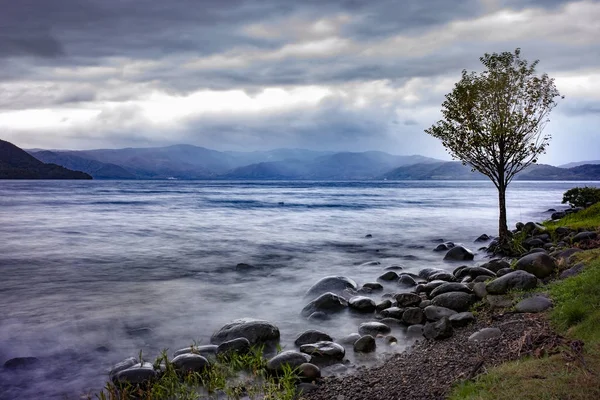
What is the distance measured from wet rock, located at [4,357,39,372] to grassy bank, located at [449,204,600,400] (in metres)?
9.76

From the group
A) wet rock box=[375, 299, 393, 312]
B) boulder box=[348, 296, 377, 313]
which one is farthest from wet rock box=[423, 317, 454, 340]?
boulder box=[348, 296, 377, 313]

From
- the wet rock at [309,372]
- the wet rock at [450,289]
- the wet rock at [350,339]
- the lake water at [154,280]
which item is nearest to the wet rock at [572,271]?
the wet rock at [450,289]

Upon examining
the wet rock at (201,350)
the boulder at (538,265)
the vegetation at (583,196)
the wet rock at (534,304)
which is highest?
the vegetation at (583,196)

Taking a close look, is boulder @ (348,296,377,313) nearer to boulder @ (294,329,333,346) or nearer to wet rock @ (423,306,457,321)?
wet rock @ (423,306,457,321)

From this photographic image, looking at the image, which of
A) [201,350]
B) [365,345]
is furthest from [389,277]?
[201,350]

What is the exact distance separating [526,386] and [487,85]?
57.7 ft

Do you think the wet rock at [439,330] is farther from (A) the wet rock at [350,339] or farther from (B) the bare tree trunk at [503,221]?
(B) the bare tree trunk at [503,221]

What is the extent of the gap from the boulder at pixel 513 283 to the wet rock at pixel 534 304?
1.49 m

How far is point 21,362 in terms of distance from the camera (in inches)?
422

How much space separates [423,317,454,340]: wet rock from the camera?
10422 millimetres

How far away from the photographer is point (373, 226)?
4309 centimetres

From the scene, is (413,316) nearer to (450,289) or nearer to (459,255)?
(450,289)

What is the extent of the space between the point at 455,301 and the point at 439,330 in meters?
1.98

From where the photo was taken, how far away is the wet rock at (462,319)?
421 inches
